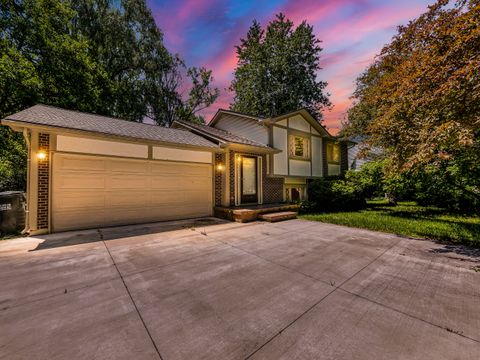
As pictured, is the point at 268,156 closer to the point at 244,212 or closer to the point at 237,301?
the point at 244,212

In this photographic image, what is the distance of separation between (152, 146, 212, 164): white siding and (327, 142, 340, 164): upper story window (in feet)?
31.5

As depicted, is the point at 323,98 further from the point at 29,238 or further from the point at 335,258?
the point at 29,238

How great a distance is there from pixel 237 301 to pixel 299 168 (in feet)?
35.5

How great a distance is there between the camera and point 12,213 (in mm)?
6363

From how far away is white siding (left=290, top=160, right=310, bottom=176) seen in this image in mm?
12338

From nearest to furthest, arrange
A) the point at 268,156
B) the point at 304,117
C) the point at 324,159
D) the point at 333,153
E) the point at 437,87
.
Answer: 1. the point at 437,87
2. the point at 268,156
3. the point at 304,117
4. the point at 324,159
5. the point at 333,153

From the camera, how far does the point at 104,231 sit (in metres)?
6.48

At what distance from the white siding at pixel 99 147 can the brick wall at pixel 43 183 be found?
1.02 ft

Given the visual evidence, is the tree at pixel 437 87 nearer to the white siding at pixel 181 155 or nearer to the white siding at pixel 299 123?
the white siding at pixel 299 123

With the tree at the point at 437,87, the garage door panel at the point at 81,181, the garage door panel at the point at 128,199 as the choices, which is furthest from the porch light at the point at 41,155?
the tree at the point at 437,87

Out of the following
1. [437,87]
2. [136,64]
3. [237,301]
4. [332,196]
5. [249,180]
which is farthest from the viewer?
[136,64]

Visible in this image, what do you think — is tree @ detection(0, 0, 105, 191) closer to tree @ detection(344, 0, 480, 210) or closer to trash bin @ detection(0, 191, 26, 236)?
trash bin @ detection(0, 191, 26, 236)

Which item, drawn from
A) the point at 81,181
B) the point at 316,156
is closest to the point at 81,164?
the point at 81,181

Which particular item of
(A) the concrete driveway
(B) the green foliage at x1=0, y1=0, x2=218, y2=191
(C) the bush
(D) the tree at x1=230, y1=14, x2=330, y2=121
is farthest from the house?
(D) the tree at x1=230, y1=14, x2=330, y2=121
